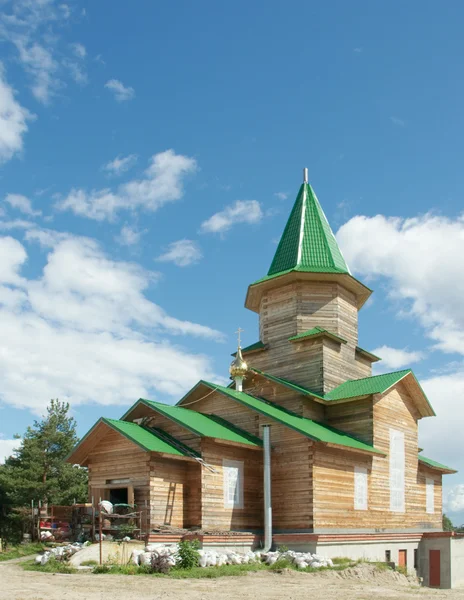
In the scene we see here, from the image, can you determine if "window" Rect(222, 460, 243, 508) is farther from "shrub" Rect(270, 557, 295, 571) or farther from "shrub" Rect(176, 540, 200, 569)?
"shrub" Rect(176, 540, 200, 569)

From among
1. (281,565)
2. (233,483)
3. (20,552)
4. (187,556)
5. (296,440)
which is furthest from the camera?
(296,440)

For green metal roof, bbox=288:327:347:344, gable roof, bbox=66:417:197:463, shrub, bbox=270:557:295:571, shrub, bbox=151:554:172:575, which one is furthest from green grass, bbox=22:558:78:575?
green metal roof, bbox=288:327:347:344

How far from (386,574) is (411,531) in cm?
678

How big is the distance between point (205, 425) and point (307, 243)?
1134 centimetres

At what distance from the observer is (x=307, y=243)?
101ft

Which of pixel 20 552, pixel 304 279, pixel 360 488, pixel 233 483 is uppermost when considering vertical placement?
pixel 304 279

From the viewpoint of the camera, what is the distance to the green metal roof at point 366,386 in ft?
85.9

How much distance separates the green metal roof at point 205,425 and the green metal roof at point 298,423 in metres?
1.14

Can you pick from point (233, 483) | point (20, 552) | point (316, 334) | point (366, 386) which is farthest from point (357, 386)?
point (20, 552)

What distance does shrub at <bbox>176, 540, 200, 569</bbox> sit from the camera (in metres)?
17.9

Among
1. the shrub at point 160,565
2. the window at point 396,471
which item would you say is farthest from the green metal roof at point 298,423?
the shrub at point 160,565

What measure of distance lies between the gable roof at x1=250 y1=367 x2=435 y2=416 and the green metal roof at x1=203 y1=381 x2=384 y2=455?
1.06 metres

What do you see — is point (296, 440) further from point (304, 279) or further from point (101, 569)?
point (101, 569)

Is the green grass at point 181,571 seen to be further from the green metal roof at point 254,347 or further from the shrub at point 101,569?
the green metal roof at point 254,347
